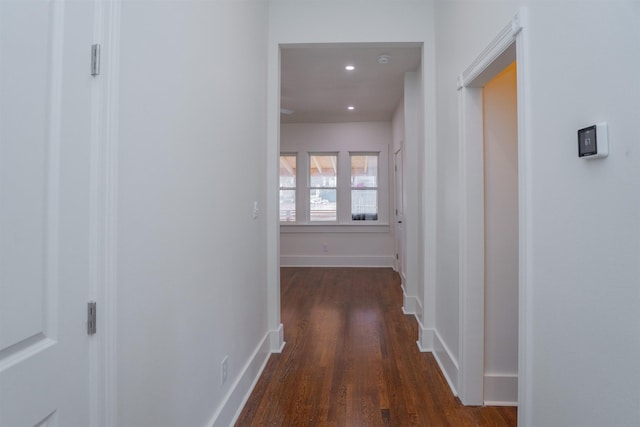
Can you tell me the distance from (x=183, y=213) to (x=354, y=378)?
1.75 m

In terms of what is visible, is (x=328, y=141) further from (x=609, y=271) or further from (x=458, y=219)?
(x=609, y=271)

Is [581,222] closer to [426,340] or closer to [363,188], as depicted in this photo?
[426,340]

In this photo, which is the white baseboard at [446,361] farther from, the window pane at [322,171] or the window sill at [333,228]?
the window pane at [322,171]

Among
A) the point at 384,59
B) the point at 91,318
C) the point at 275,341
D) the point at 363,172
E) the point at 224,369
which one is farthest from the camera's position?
the point at 363,172

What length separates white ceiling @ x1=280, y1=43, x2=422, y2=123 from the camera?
333cm

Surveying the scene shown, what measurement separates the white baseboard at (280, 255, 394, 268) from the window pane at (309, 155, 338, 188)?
4.75ft

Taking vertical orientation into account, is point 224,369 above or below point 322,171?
below

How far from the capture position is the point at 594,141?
3.06 ft

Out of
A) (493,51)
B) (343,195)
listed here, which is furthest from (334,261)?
(493,51)

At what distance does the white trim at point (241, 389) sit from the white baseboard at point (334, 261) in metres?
3.80

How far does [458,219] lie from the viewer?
215 centimetres

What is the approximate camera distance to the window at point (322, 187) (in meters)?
6.57

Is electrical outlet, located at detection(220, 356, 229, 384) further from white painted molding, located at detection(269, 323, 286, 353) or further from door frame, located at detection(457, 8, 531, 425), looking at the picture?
door frame, located at detection(457, 8, 531, 425)

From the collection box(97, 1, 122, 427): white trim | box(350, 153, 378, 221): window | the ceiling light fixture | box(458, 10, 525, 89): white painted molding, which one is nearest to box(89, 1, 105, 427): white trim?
box(97, 1, 122, 427): white trim
